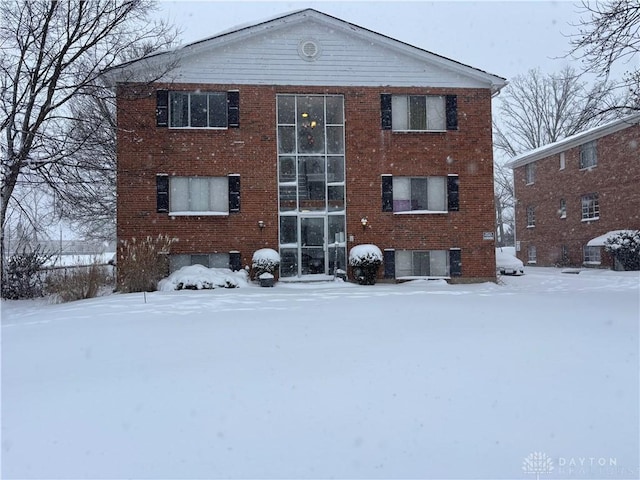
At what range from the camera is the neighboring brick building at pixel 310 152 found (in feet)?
54.2

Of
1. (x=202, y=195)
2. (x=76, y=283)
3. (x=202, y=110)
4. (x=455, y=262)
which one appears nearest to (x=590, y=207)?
(x=455, y=262)

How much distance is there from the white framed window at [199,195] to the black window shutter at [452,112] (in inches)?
303

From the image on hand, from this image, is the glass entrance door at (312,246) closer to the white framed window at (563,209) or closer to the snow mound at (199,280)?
the snow mound at (199,280)

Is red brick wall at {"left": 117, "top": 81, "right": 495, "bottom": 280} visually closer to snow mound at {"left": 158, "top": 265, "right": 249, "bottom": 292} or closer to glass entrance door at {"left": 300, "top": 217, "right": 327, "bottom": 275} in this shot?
glass entrance door at {"left": 300, "top": 217, "right": 327, "bottom": 275}

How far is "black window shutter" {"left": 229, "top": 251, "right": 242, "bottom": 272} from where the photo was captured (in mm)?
16609

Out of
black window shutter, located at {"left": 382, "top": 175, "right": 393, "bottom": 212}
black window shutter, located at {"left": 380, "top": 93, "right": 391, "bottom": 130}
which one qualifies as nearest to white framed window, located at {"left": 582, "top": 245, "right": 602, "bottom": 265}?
black window shutter, located at {"left": 382, "top": 175, "right": 393, "bottom": 212}

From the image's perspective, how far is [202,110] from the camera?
16828 millimetres

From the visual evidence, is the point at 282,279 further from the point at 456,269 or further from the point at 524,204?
the point at 524,204

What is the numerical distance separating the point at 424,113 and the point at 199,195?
7.99 meters

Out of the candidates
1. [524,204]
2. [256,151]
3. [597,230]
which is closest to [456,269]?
[256,151]

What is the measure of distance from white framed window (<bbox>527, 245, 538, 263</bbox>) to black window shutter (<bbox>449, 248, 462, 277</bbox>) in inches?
630

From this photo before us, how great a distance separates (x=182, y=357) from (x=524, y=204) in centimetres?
3023
